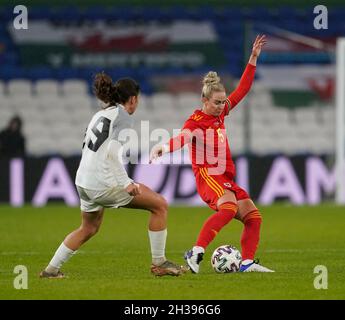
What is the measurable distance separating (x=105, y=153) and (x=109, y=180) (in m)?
0.24

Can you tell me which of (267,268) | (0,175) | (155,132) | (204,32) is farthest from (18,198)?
(267,268)

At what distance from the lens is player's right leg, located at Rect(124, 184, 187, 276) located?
967cm

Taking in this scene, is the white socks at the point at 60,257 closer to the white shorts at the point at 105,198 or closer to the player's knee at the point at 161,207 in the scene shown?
the white shorts at the point at 105,198

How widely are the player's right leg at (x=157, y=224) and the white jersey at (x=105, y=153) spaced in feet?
0.89

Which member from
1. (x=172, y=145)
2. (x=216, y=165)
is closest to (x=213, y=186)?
(x=216, y=165)

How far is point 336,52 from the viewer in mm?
21141

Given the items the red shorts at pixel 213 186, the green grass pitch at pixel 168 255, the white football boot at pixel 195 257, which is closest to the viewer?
the green grass pitch at pixel 168 255

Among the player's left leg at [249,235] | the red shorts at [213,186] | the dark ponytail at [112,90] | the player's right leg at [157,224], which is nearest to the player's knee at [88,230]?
the player's right leg at [157,224]

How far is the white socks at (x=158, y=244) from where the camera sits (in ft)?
32.2

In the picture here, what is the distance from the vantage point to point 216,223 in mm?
10078

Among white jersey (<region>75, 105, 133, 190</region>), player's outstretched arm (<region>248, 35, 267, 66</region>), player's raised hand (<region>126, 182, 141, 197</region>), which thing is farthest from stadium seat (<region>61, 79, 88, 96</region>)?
player's raised hand (<region>126, 182, 141, 197</region>)

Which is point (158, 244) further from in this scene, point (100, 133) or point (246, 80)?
point (246, 80)

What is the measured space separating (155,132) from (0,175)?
444cm
